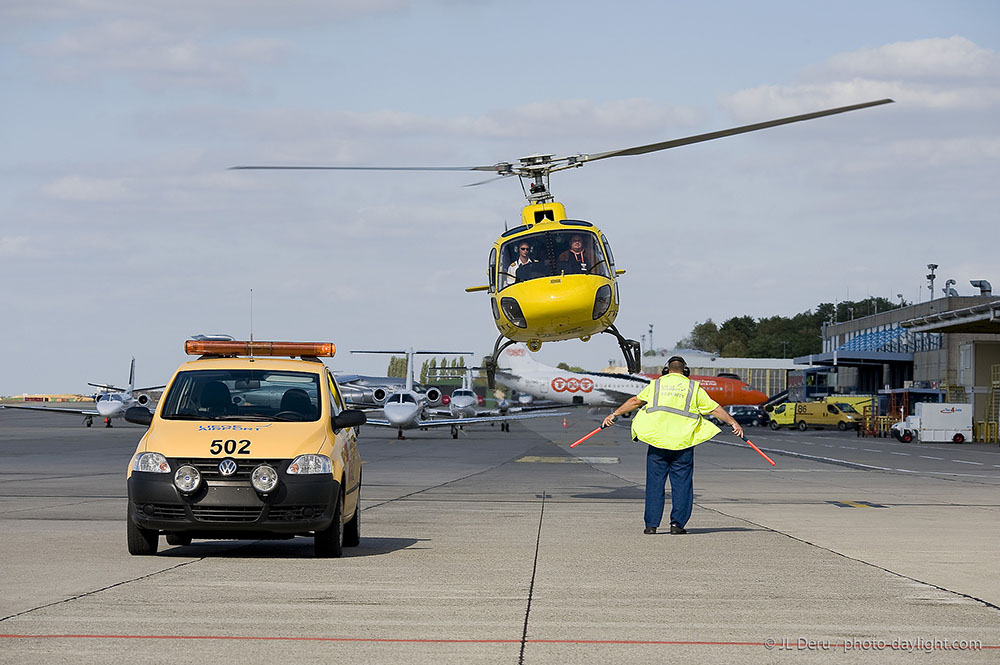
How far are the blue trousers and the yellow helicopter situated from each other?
11.4 meters

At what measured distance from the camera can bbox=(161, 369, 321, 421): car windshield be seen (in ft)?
37.5

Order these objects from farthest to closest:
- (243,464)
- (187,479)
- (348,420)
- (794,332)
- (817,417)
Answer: (794,332), (817,417), (348,420), (243,464), (187,479)

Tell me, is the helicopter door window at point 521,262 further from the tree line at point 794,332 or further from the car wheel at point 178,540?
the tree line at point 794,332

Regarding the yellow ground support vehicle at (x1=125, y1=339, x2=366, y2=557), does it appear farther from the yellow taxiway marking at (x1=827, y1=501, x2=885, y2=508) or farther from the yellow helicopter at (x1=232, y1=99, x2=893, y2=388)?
the yellow helicopter at (x1=232, y1=99, x2=893, y2=388)

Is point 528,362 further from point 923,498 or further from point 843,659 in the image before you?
point 843,659

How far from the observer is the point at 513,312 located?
83.7 feet

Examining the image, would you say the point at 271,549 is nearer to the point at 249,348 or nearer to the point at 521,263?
the point at 249,348

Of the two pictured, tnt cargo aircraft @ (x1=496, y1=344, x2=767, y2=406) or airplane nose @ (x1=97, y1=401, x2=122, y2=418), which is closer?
airplane nose @ (x1=97, y1=401, x2=122, y2=418)

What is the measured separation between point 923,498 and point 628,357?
29.0ft

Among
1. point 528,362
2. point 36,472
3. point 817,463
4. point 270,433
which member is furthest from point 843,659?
point 528,362

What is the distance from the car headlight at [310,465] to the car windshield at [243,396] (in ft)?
2.42

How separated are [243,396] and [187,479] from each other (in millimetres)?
1477

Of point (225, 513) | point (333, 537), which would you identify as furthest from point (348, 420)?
point (225, 513)

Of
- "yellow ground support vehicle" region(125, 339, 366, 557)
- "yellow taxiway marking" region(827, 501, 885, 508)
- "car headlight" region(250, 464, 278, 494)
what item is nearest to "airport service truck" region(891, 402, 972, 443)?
"yellow taxiway marking" region(827, 501, 885, 508)
